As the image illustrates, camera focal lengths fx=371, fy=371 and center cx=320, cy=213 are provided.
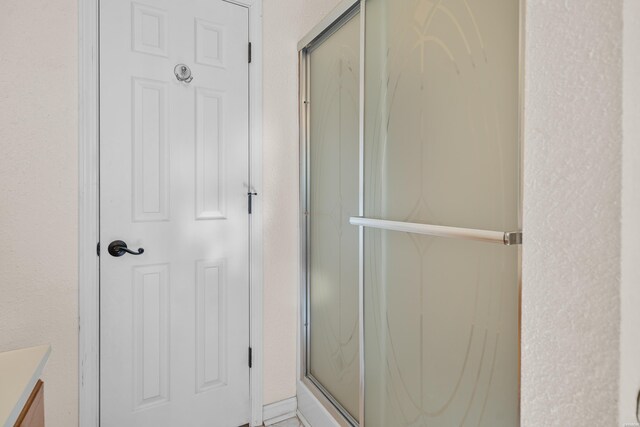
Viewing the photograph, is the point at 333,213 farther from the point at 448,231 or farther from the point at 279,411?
the point at 279,411

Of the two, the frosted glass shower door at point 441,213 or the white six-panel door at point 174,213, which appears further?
the white six-panel door at point 174,213

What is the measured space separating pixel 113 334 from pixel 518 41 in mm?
1860

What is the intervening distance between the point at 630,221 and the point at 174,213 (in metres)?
1.74

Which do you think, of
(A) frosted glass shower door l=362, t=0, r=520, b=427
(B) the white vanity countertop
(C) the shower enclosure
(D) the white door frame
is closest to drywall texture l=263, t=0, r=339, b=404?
(C) the shower enclosure

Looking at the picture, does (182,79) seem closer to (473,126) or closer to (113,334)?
(113,334)

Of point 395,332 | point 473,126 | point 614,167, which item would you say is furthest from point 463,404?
point 614,167

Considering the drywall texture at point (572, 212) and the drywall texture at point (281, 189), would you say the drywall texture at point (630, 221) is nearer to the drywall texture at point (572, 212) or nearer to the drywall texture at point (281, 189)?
the drywall texture at point (572, 212)

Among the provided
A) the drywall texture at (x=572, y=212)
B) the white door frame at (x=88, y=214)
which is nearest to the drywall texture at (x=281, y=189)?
the white door frame at (x=88, y=214)

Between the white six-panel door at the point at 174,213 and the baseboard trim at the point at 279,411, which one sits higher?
the white six-panel door at the point at 174,213

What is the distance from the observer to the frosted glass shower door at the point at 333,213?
1.64 metres

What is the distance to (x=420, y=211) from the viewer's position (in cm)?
125

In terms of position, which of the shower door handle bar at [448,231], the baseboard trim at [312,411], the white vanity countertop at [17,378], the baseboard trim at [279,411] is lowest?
the baseboard trim at [279,411]

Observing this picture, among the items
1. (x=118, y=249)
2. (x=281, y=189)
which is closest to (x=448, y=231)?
(x=281, y=189)

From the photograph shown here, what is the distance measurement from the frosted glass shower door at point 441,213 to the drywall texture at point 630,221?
62 cm
